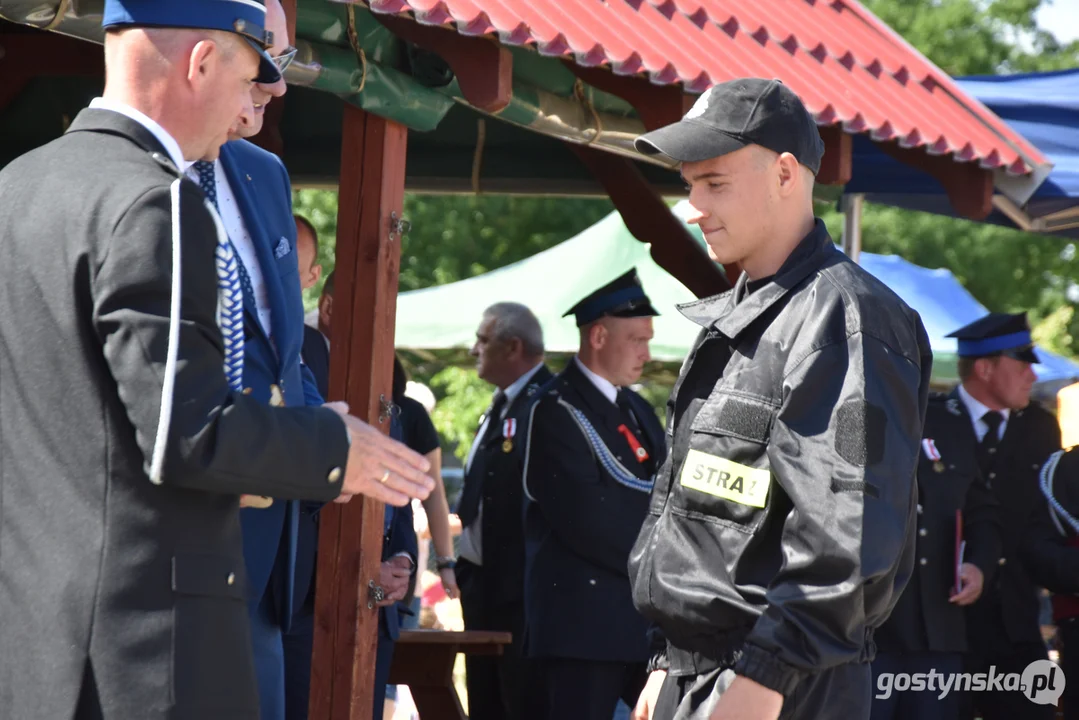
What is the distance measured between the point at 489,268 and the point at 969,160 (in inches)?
588

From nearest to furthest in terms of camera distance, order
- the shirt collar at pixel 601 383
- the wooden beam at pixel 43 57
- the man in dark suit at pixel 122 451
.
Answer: the man in dark suit at pixel 122 451 < the wooden beam at pixel 43 57 < the shirt collar at pixel 601 383

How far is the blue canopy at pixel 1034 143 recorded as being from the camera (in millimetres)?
6555

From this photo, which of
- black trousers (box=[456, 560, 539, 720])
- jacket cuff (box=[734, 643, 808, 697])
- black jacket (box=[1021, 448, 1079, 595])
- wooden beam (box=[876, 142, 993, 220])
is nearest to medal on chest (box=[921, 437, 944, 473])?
black jacket (box=[1021, 448, 1079, 595])

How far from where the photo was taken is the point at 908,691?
18.8 ft

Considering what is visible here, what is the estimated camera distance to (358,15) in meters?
4.06

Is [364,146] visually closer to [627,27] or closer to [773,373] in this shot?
[627,27]

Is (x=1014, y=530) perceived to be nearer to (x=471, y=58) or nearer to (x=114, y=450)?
(x=471, y=58)

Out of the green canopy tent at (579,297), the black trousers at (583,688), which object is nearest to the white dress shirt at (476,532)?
the black trousers at (583,688)

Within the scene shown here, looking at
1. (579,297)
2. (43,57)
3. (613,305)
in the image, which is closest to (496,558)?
(613,305)

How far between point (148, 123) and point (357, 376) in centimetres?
189

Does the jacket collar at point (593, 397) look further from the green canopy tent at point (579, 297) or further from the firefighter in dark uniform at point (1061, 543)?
the green canopy tent at point (579, 297)

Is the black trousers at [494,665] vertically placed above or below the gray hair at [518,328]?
below

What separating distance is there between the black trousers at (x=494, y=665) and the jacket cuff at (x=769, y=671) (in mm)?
3339

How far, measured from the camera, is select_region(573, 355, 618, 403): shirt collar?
18.2ft
